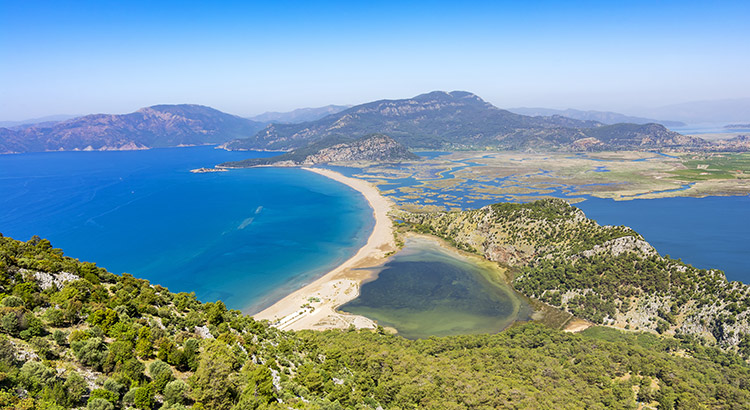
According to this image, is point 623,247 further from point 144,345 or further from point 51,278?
point 51,278

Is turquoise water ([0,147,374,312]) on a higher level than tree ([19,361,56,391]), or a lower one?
lower

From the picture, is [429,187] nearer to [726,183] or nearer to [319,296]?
[319,296]

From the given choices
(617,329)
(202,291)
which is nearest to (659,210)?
(617,329)

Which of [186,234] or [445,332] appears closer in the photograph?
[445,332]

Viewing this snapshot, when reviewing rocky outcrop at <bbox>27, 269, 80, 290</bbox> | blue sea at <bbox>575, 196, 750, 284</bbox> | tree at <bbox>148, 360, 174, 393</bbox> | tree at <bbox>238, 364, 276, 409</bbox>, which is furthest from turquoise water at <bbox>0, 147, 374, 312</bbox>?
blue sea at <bbox>575, 196, 750, 284</bbox>

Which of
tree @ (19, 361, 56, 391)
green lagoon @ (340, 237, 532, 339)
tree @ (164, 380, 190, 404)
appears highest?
tree @ (19, 361, 56, 391)

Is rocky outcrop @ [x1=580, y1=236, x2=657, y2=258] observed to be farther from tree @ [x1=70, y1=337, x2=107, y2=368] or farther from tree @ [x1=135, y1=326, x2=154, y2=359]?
tree @ [x1=70, y1=337, x2=107, y2=368]
